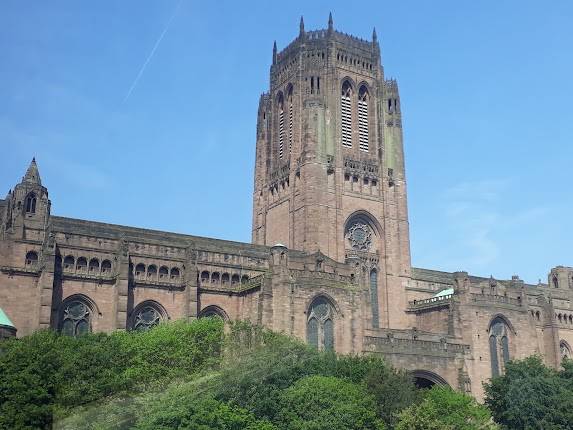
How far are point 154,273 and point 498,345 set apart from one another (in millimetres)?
31817

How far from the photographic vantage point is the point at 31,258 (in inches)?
2498

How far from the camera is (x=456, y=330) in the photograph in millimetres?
69312

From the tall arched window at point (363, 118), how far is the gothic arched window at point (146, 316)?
31.6m

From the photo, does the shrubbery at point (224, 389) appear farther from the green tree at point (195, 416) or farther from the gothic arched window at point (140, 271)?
the gothic arched window at point (140, 271)

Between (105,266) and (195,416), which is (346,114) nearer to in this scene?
(105,266)

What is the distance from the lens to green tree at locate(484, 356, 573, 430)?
2174 inches

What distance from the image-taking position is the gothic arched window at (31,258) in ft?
207

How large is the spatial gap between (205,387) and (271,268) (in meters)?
17.8

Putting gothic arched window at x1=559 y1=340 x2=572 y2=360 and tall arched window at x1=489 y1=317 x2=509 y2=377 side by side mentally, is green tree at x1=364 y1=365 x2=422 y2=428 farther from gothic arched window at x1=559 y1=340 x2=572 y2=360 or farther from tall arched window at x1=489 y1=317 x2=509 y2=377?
gothic arched window at x1=559 y1=340 x2=572 y2=360

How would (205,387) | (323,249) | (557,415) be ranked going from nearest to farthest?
(205,387) → (557,415) → (323,249)

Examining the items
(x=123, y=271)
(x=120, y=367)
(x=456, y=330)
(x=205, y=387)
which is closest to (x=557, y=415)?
(x=456, y=330)

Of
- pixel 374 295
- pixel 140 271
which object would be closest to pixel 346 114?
pixel 374 295

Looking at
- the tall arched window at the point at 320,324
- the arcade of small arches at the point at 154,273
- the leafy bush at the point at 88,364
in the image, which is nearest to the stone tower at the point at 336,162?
the arcade of small arches at the point at 154,273

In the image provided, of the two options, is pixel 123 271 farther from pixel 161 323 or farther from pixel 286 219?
pixel 286 219
